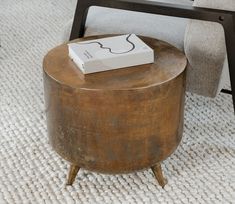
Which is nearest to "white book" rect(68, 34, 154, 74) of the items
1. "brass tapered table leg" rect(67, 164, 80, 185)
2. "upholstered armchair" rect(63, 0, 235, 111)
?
"upholstered armchair" rect(63, 0, 235, 111)

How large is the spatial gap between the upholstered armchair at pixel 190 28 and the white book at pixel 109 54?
176mm

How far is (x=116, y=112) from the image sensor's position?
1.30 meters

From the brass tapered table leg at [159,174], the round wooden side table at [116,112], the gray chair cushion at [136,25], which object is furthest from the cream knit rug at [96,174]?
the gray chair cushion at [136,25]

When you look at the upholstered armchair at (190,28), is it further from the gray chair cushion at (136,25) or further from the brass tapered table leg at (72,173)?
the brass tapered table leg at (72,173)

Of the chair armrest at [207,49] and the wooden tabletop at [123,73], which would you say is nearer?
the wooden tabletop at [123,73]

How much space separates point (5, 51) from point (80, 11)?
3.10 feet

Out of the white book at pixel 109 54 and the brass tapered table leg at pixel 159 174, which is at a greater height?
the white book at pixel 109 54

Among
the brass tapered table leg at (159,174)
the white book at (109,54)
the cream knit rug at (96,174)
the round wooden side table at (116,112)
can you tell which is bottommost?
the cream knit rug at (96,174)

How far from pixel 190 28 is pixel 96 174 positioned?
606mm

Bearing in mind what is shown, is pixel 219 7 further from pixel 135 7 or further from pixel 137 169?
pixel 137 169

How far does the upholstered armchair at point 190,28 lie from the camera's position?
1.45 metres

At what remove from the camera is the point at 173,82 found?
1.34 m

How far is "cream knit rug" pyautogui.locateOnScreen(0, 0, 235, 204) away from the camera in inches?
59.2

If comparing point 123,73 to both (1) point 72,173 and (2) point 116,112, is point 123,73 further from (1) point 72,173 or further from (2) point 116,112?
(1) point 72,173
